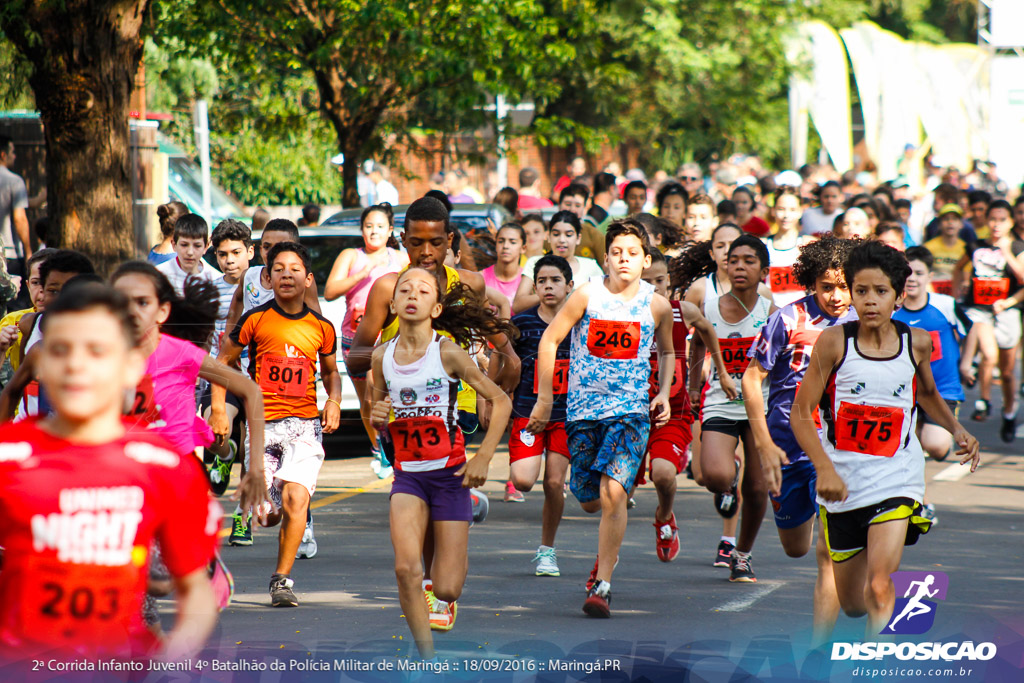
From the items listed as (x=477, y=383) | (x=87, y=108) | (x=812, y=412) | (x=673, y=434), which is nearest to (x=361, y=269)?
(x=87, y=108)

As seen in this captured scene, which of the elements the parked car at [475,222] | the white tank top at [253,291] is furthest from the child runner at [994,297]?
the white tank top at [253,291]

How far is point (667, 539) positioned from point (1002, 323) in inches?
285

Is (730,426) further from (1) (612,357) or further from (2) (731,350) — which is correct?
(1) (612,357)

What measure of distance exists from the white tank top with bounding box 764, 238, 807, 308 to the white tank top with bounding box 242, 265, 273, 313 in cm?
342

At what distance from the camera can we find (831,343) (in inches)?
220

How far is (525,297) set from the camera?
904 centimetres

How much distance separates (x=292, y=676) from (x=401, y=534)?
70 centimetres

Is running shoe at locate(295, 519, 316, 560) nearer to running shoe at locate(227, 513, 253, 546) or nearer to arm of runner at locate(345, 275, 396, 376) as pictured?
running shoe at locate(227, 513, 253, 546)

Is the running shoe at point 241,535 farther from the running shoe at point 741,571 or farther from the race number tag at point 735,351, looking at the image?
the race number tag at point 735,351

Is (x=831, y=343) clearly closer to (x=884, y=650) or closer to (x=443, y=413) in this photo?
(x=884, y=650)

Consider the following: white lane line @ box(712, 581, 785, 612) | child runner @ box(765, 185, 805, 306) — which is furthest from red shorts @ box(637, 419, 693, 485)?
child runner @ box(765, 185, 805, 306)

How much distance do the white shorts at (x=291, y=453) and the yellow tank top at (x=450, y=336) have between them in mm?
880

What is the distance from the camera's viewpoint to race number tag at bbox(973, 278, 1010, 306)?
1377 centimetres

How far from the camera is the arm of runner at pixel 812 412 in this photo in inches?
212
